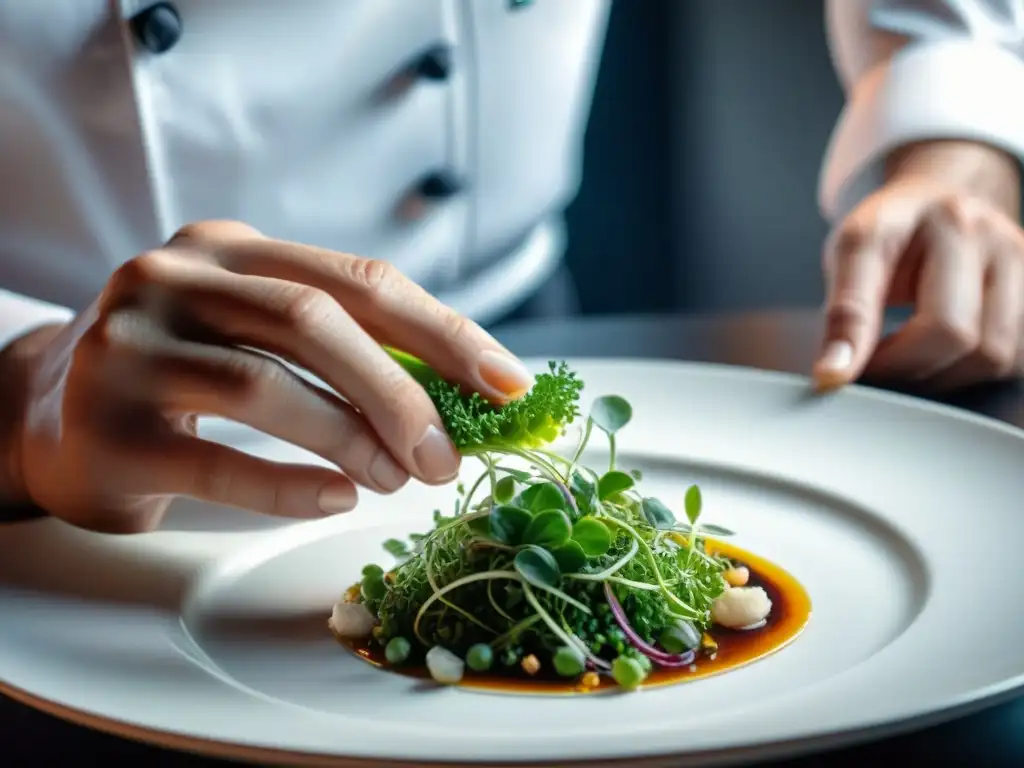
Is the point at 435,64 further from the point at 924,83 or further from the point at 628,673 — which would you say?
the point at 628,673

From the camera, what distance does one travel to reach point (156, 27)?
1.30 meters

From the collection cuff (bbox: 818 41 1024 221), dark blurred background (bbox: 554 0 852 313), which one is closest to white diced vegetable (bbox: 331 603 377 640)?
cuff (bbox: 818 41 1024 221)

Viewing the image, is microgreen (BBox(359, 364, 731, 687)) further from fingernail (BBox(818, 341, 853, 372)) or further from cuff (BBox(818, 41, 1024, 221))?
cuff (BBox(818, 41, 1024, 221))

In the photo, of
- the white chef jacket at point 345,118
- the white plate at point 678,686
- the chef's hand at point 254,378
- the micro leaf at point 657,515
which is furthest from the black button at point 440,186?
the micro leaf at point 657,515

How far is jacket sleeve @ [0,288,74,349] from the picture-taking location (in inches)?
47.9

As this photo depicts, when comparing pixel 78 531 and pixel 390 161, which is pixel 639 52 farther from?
pixel 78 531

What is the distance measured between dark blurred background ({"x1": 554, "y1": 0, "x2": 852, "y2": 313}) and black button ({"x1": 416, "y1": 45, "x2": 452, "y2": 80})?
1779mm

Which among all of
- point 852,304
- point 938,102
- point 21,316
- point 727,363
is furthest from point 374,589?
point 938,102

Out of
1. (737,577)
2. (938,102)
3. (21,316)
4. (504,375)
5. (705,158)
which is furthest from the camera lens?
(705,158)

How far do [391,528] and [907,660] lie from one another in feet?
1.65

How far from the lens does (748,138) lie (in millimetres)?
3396

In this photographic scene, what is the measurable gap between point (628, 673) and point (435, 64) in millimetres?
950

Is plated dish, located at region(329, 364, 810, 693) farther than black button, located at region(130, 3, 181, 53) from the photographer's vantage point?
No

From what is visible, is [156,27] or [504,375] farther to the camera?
[156,27]
